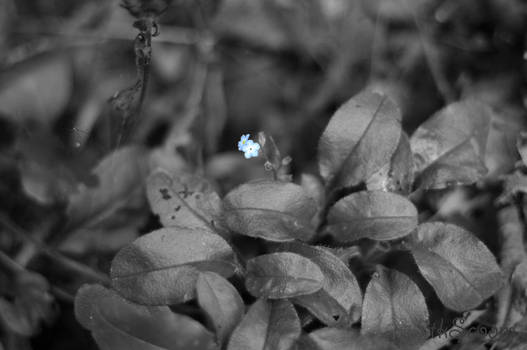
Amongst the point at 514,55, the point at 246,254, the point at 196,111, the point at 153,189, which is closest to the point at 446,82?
the point at 514,55

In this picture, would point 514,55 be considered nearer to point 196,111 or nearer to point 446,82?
point 446,82

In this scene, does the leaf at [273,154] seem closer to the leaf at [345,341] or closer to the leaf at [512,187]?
the leaf at [345,341]

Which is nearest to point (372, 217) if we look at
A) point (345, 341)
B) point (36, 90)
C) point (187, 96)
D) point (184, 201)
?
point (345, 341)

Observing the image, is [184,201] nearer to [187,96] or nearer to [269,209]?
[269,209]

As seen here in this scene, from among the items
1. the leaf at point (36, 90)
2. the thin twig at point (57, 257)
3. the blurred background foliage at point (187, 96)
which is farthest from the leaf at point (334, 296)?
the leaf at point (36, 90)

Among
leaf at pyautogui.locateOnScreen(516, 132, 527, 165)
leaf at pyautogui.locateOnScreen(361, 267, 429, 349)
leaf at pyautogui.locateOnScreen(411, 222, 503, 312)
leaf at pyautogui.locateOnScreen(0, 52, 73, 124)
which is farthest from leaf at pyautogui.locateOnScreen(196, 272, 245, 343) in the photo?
leaf at pyautogui.locateOnScreen(0, 52, 73, 124)
